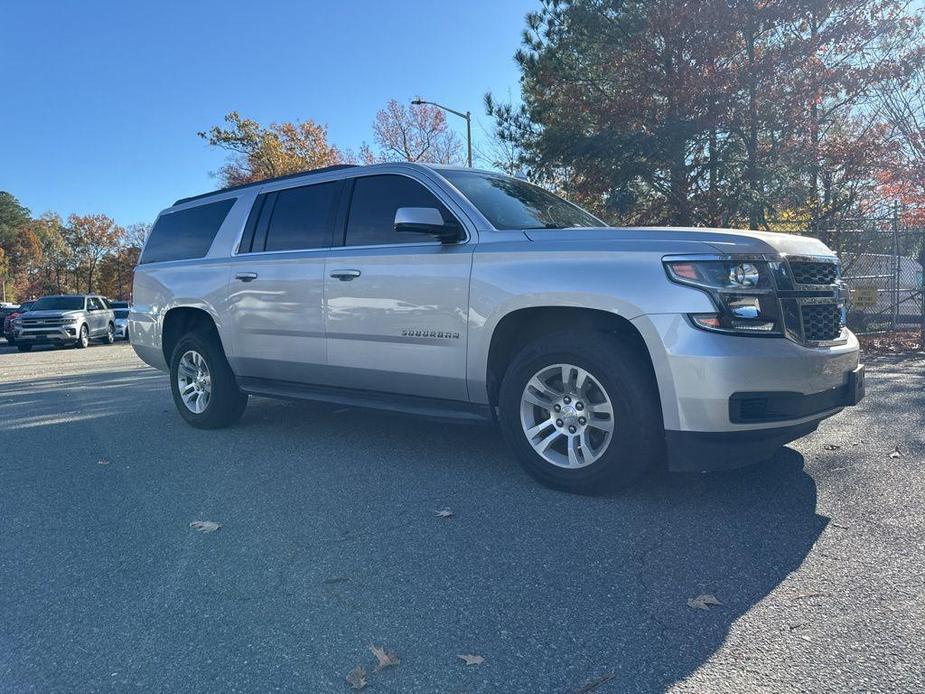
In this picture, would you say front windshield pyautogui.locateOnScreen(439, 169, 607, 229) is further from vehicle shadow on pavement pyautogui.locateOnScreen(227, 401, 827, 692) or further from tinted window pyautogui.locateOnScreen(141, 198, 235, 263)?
tinted window pyautogui.locateOnScreen(141, 198, 235, 263)

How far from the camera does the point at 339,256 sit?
5.27m

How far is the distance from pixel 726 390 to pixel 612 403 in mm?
603

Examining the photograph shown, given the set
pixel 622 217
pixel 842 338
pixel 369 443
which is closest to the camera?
pixel 842 338

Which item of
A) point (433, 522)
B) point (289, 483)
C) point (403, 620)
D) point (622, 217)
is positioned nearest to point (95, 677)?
point (403, 620)

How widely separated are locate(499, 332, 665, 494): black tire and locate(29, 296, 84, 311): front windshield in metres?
A: 22.1

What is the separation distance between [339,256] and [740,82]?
951 centimetres

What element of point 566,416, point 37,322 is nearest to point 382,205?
point 566,416

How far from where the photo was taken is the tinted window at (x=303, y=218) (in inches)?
217

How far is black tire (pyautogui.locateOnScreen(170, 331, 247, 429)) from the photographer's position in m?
6.25

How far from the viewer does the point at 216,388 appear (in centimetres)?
625

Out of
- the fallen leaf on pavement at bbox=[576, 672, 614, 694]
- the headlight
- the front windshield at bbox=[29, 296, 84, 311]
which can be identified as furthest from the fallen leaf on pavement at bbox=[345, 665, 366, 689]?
the front windshield at bbox=[29, 296, 84, 311]

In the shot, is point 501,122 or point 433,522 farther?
point 501,122

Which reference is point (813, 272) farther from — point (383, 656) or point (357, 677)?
point (357, 677)

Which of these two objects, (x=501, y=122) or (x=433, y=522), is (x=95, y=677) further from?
(x=501, y=122)
